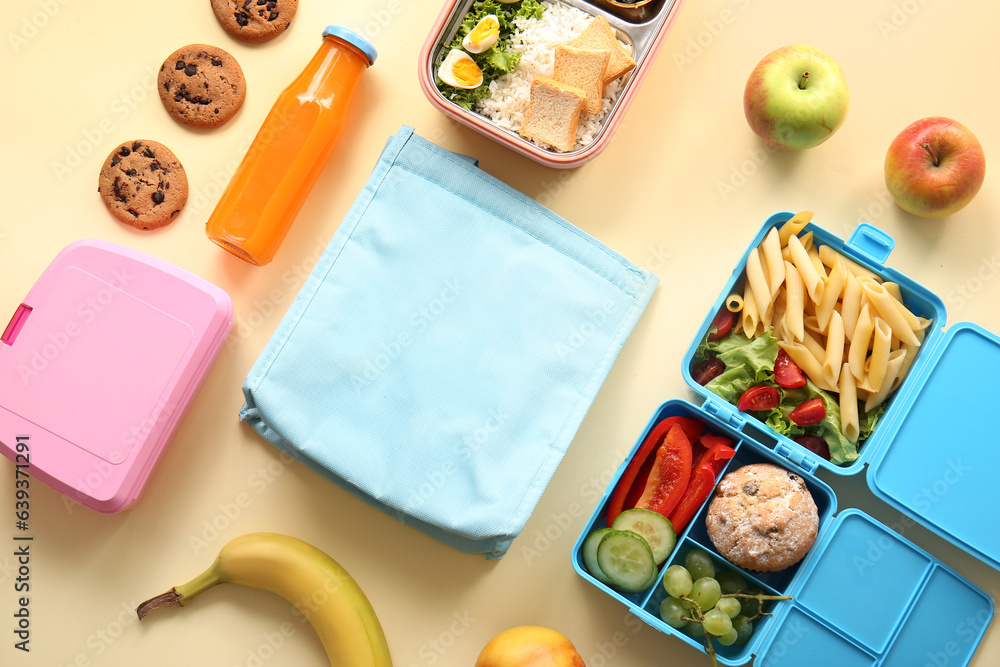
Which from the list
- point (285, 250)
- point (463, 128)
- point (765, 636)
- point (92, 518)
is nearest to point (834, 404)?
point (765, 636)

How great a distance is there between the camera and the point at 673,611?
1.23 m

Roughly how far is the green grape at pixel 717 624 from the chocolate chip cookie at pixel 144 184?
1.40 meters

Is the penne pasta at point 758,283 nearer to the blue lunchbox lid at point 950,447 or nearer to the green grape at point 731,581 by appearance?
the blue lunchbox lid at point 950,447

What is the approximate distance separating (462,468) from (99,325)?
2.60 feet

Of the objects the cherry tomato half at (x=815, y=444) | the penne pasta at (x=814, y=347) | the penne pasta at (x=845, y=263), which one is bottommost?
the cherry tomato half at (x=815, y=444)

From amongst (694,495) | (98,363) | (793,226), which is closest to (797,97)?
(793,226)

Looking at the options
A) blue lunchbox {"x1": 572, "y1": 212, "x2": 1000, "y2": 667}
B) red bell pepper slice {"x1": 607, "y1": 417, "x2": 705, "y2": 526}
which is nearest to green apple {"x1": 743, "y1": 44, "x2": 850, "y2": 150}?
blue lunchbox {"x1": 572, "y1": 212, "x2": 1000, "y2": 667}

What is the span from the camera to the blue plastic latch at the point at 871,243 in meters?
1.27

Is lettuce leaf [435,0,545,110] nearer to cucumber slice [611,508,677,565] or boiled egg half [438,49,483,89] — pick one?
boiled egg half [438,49,483,89]

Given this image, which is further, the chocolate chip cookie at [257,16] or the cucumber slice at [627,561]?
the chocolate chip cookie at [257,16]

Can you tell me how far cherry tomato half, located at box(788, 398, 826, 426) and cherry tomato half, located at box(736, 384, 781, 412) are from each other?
0.18 feet

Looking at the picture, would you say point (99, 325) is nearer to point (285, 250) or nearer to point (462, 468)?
point (285, 250)

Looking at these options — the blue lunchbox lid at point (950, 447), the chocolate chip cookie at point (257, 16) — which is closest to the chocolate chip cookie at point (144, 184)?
the chocolate chip cookie at point (257, 16)

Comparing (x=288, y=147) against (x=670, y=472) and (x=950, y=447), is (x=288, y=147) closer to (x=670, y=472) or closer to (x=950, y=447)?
(x=670, y=472)
